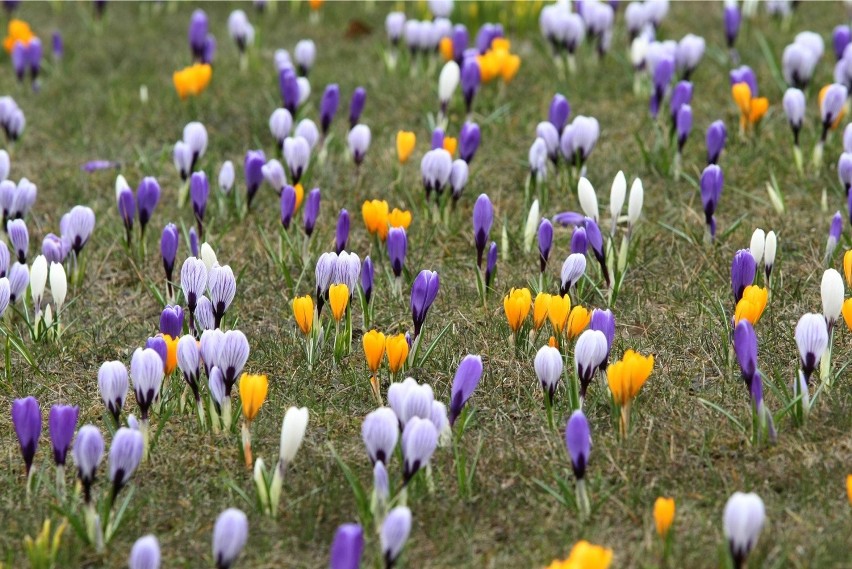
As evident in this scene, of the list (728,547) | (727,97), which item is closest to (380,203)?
(728,547)

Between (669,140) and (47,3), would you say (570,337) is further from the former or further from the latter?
(47,3)

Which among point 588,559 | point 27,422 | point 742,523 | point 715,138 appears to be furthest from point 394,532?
point 715,138

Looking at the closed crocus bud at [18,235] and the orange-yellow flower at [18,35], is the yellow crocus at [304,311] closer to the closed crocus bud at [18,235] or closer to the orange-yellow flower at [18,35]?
the closed crocus bud at [18,235]

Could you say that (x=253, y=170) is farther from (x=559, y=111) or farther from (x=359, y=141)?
(x=559, y=111)

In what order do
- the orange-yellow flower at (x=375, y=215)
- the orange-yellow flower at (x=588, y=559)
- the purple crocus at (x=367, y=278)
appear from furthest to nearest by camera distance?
the orange-yellow flower at (x=375, y=215) → the purple crocus at (x=367, y=278) → the orange-yellow flower at (x=588, y=559)

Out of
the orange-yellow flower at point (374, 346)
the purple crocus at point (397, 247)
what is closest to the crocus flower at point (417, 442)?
the orange-yellow flower at point (374, 346)

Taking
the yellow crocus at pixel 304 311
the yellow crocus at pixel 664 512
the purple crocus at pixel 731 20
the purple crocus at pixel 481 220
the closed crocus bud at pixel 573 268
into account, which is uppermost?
the purple crocus at pixel 731 20

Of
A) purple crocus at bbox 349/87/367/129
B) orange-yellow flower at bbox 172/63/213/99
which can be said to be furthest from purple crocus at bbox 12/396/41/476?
orange-yellow flower at bbox 172/63/213/99

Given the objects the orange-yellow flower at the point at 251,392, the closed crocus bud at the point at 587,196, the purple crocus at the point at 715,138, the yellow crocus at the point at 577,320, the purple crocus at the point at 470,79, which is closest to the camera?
the orange-yellow flower at the point at 251,392
